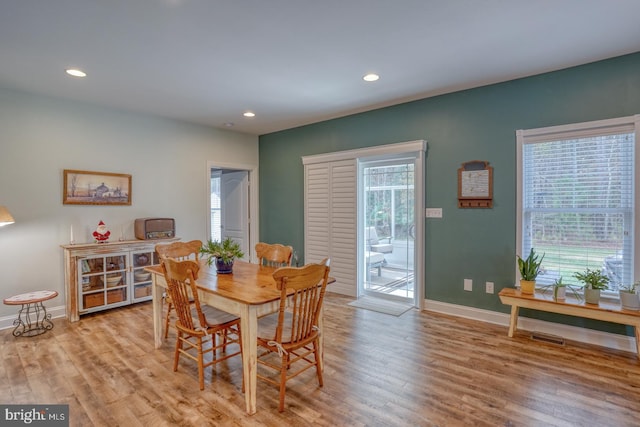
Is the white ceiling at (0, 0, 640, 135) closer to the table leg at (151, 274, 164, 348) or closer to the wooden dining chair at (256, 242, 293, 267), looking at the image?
the wooden dining chair at (256, 242, 293, 267)

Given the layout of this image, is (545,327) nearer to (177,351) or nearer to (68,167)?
(177,351)

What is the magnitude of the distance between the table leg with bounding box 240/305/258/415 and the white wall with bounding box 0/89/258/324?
3155mm

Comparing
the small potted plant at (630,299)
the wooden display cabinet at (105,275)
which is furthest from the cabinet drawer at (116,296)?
the small potted plant at (630,299)

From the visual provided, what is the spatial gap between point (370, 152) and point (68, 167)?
12.1ft

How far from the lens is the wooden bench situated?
267 centimetres

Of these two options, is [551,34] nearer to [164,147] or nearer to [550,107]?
[550,107]

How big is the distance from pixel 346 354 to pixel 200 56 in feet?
9.33

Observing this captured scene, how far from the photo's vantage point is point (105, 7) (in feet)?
6.93

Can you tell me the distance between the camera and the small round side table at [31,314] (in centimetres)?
334

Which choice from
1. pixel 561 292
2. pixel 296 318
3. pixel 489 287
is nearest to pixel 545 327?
pixel 561 292

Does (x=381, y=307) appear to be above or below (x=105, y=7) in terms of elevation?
below

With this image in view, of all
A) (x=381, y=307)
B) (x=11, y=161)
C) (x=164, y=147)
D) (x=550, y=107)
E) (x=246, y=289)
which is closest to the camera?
(x=246, y=289)

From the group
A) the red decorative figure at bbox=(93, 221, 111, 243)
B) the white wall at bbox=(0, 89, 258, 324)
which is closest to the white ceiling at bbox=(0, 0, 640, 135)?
the white wall at bbox=(0, 89, 258, 324)

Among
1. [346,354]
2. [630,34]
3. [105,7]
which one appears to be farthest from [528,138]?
[105,7]
